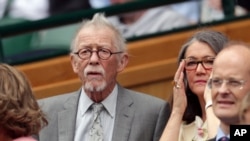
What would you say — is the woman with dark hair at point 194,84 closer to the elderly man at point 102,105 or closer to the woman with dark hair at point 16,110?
the elderly man at point 102,105

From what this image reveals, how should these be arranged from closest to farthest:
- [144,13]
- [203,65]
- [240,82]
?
[240,82] → [203,65] → [144,13]

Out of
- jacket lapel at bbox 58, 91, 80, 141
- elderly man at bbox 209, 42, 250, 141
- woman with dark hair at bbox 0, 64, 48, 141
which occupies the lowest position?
woman with dark hair at bbox 0, 64, 48, 141

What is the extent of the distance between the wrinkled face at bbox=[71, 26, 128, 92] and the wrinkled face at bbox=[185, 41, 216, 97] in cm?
42

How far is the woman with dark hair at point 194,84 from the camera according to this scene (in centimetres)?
693

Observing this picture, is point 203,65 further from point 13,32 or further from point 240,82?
point 13,32

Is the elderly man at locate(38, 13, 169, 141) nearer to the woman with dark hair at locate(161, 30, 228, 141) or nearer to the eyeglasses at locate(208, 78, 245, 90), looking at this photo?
the woman with dark hair at locate(161, 30, 228, 141)

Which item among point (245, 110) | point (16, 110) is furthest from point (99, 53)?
point (245, 110)

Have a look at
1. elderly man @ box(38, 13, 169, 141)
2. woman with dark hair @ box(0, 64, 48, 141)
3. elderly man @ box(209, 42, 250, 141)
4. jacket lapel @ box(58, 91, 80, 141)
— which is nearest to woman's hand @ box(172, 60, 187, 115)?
elderly man @ box(38, 13, 169, 141)

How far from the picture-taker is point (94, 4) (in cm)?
980

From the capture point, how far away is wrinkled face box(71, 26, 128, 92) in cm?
708

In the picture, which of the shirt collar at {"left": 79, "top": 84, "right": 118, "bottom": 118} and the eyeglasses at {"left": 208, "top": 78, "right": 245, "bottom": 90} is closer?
the eyeglasses at {"left": 208, "top": 78, "right": 245, "bottom": 90}

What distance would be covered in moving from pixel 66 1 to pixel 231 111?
155 inches

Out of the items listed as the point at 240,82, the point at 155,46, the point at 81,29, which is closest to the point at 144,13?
the point at 155,46

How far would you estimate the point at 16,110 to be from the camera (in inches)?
227
